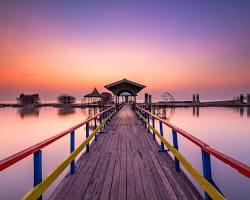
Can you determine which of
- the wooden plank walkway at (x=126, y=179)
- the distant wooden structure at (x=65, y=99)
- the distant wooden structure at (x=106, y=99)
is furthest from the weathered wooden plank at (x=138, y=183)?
the distant wooden structure at (x=65, y=99)

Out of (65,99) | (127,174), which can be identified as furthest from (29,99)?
(127,174)

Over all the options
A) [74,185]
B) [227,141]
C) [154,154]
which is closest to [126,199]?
[74,185]

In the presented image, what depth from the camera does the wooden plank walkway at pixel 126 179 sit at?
3.31 m

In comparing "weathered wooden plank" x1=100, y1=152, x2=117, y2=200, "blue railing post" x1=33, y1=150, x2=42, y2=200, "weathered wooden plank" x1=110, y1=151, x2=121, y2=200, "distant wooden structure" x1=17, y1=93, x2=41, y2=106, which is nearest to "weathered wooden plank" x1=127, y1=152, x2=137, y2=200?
"weathered wooden plank" x1=110, y1=151, x2=121, y2=200

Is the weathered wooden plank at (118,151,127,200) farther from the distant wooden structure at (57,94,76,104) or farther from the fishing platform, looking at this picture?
the distant wooden structure at (57,94,76,104)

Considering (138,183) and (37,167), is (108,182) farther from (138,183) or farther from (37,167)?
(37,167)

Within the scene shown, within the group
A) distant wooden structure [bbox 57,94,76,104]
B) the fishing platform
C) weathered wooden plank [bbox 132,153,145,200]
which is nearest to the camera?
the fishing platform

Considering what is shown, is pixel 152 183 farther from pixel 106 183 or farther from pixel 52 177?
pixel 52 177

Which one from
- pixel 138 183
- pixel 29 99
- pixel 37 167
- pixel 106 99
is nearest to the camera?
pixel 37 167

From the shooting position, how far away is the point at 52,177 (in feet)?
8.70

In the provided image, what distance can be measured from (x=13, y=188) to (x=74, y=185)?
23.2 feet

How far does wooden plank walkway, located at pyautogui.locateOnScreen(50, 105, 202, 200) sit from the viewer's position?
130 inches

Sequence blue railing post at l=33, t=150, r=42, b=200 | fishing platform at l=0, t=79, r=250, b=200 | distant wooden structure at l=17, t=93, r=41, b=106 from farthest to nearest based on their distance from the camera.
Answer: distant wooden structure at l=17, t=93, r=41, b=106 < blue railing post at l=33, t=150, r=42, b=200 < fishing platform at l=0, t=79, r=250, b=200

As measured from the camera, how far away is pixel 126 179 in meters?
3.99
